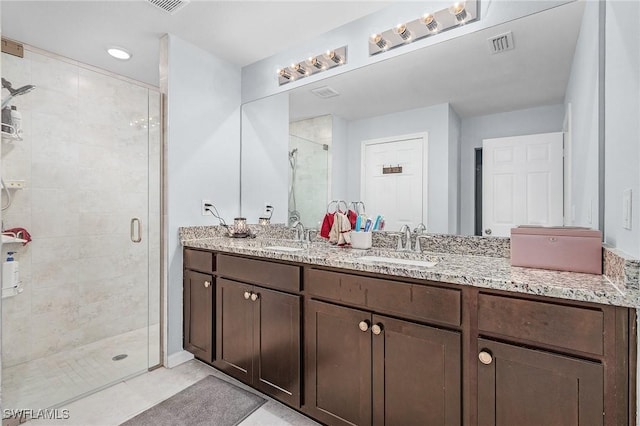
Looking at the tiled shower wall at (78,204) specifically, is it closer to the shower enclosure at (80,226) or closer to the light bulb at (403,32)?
the shower enclosure at (80,226)

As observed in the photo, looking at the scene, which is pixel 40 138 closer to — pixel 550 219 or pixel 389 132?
pixel 389 132

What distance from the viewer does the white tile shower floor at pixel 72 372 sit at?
76.0 inches

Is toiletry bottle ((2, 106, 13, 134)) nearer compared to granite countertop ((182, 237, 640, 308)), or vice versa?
granite countertop ((182, 237, 640, 308))

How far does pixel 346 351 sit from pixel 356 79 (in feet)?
5.67

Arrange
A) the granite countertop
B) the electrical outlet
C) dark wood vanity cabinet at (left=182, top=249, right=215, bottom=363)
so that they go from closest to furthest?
the granite countertop
dark wood vanity cabinet at (left=182, top=249, right=215, bottom=363)
the electrical outlet

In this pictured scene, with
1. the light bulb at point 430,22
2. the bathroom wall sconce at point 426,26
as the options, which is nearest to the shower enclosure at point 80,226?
the bathroom wall sconce at point 426,26

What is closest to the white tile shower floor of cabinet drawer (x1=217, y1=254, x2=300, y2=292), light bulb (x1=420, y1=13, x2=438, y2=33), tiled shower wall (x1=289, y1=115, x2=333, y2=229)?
cabinet drawer (x1=217, y1=254, x2=300, y2=292)

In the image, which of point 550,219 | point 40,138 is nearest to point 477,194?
point 550,219

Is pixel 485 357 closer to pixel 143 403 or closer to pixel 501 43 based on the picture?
pixel 501 43

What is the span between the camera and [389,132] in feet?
6.80

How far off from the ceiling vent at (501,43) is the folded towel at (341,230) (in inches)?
49.6

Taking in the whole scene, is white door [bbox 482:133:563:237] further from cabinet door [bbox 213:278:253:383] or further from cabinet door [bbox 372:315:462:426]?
cabinet door [bbox 213:278:253:383]

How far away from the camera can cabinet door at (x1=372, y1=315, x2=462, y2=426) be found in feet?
4.07

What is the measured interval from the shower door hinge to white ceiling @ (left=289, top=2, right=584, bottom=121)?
229 cm
